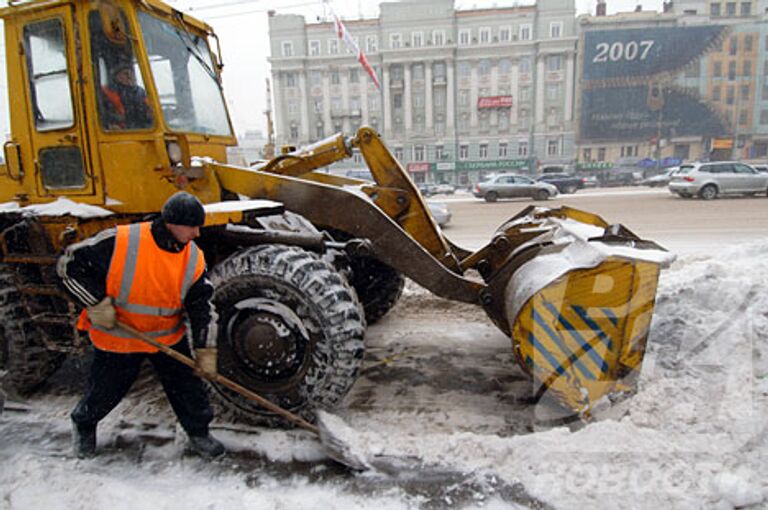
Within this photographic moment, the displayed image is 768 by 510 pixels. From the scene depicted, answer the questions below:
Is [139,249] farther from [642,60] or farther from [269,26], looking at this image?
[642,60]

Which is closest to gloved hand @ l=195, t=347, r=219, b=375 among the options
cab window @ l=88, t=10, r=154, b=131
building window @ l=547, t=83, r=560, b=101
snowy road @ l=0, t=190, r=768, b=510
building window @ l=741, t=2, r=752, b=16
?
snowy road @ l=0, t=190, r=768, b=510

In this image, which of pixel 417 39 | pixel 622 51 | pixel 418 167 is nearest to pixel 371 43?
pixel 417 39

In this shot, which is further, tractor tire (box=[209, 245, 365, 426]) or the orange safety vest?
tractor tire (box=[209, 245, 365, 426])

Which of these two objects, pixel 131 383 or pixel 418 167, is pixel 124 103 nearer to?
pixel 131 383

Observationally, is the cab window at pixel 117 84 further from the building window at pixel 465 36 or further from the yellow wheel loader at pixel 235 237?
the building window at pixel 465 36

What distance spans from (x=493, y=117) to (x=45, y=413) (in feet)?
178

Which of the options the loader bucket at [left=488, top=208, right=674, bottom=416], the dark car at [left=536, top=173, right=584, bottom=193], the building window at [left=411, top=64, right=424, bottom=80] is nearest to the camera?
the loader bucket at [left=488, top=208, right=674, bottom=416]

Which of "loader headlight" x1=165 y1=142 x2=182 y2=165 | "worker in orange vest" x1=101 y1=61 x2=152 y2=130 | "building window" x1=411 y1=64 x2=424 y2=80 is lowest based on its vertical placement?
"loader headlight" x1=165 y1=142 x2=182 y2=165

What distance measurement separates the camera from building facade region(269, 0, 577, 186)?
5156cm

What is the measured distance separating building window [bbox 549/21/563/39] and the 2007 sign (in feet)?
13.9

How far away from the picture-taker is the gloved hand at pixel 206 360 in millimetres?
2928

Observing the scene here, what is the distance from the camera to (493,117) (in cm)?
5312

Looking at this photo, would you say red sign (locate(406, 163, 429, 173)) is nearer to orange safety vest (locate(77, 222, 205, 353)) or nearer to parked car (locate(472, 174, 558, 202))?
parked car (locate(472, 174, 558, 202))

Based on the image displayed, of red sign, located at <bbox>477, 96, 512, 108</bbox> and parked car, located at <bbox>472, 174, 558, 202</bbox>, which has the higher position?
red sign, located at <bbox>477, 96, 512, 108</bbox>
